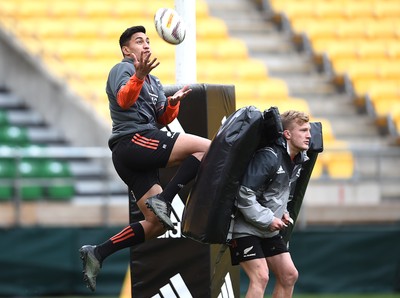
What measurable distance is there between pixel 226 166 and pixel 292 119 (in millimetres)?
636

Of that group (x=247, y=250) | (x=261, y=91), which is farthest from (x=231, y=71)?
(x=247, y=250)

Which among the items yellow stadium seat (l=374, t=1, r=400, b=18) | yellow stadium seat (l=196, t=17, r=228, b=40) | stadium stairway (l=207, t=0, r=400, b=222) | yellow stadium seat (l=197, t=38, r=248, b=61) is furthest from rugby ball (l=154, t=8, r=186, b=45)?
yellow stadium seat (l=374, t=1, r=400, b=18)

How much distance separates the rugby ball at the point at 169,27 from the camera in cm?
822

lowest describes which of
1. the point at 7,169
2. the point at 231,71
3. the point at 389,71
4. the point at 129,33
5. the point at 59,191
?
the point at 59,191

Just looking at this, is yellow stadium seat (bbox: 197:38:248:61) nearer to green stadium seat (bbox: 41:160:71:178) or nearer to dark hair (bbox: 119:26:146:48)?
green stadium seat (bbox: 41:160:71:178)

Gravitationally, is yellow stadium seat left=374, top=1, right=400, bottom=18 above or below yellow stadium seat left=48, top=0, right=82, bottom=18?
below

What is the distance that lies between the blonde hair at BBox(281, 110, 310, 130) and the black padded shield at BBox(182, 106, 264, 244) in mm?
260

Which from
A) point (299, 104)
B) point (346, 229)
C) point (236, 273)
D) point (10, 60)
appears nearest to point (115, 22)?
point (10, 60)

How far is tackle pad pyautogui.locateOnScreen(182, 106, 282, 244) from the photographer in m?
8.05

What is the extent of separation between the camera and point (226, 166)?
805 cm

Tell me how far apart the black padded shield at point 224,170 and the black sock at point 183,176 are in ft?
0.26

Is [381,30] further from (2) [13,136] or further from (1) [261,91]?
(2) [13,136]

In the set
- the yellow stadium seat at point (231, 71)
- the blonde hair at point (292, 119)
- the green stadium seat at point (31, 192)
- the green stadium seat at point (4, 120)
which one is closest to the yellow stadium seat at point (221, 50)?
the yellow stadium seat at point (231, 71)

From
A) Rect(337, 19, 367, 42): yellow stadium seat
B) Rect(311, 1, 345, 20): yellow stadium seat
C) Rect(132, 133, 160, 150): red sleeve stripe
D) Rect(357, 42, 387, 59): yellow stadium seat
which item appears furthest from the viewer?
Rect(311, 1, 345, 20): yellow stadium seat
